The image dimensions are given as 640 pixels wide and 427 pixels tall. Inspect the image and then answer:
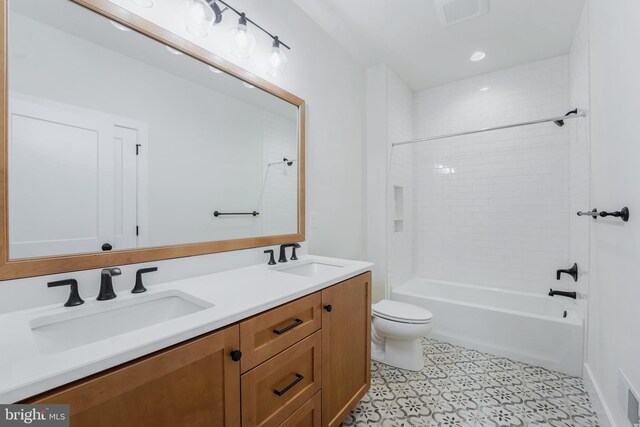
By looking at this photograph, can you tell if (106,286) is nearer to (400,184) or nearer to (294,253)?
(294,253)

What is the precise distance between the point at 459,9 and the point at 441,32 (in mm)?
294

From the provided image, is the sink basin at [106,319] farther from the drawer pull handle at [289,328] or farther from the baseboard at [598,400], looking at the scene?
the baseboard at [598,400]

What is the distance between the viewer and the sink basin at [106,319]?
2.70 ft

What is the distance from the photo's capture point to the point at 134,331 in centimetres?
70

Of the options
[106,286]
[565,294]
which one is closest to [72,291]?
[106,286]

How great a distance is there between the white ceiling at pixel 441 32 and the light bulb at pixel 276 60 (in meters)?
0.56

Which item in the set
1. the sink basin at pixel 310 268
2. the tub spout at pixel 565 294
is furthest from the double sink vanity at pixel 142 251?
the tub spout at pixel 565 294

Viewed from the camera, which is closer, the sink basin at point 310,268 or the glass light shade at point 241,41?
the glass light shade at point 241,41

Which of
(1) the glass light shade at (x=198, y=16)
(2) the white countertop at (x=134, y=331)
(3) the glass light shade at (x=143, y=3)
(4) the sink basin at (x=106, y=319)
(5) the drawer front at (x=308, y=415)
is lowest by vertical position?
(5) the drawer front at (x=308, y=415)

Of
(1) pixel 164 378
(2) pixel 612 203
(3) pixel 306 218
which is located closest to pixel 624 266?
(2) pixel 612 203

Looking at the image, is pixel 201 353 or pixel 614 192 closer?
pixel 201 353

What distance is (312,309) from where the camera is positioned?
3.98 ft

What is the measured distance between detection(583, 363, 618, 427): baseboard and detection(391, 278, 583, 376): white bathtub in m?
0.18

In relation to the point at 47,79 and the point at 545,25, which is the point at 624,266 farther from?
the point at 47,79
